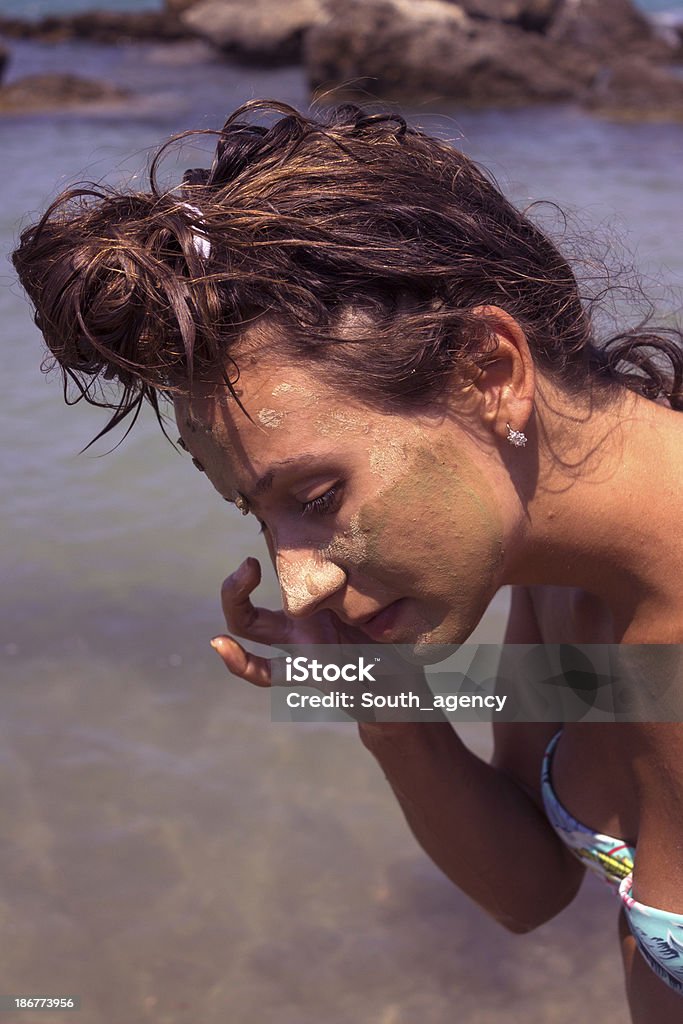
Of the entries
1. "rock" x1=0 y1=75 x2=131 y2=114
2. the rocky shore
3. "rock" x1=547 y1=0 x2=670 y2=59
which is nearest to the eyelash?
the rocky shore

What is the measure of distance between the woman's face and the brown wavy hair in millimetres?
46

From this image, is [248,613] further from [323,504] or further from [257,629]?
[323,504]

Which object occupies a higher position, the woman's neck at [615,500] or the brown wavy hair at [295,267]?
the brown wavy hair at [295,267]

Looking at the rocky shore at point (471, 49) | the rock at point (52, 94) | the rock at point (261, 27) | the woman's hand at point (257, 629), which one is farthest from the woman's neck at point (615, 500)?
the rock at point (261, 27)

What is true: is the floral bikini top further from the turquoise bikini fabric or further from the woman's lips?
the woman's lips

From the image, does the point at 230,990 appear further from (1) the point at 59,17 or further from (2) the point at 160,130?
(1) the point at 59,17

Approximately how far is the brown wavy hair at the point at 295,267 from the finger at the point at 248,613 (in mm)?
424

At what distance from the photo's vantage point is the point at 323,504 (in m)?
1.68

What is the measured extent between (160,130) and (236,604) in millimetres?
11914

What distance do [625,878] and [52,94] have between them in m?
14.6

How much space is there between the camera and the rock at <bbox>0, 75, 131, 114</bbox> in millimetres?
14109

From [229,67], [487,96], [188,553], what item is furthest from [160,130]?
[188,553]

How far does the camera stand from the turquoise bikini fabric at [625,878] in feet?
5.98

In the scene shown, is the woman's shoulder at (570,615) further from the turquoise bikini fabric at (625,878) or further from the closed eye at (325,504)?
the closed eye at (325,504)
